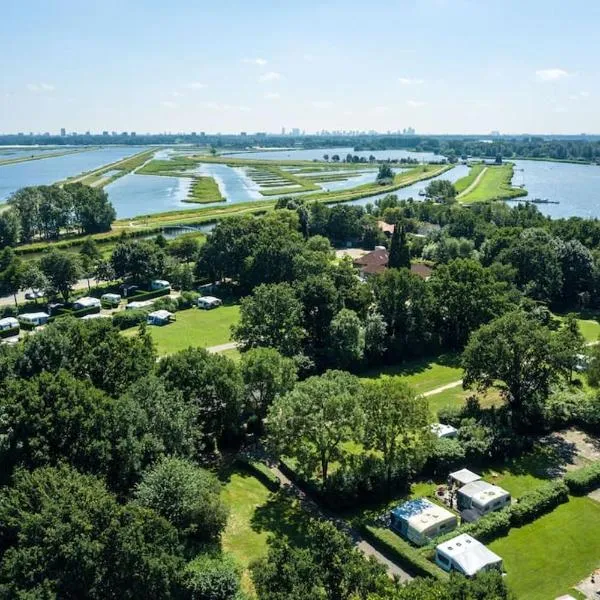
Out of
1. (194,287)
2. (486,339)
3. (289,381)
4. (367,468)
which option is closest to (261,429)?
(289,381)

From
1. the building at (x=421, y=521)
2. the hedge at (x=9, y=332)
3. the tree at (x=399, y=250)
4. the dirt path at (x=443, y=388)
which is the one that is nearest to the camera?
the building at (x=421, y=521)

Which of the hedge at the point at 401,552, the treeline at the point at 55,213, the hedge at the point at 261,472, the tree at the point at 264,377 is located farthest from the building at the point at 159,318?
the treeline at the point at 55,213

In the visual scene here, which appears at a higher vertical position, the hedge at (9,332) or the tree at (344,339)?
the tree at (344,339)

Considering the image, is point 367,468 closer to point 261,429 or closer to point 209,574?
point 261,429

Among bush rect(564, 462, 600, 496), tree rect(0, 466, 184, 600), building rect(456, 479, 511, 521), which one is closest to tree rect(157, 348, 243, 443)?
tree rect(0, 466, 184, 600)

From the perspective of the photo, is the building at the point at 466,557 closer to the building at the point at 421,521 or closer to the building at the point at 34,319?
the building at the point at 421,521

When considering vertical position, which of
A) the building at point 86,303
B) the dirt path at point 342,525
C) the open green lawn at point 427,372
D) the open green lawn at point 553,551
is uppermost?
the building at point 86,303

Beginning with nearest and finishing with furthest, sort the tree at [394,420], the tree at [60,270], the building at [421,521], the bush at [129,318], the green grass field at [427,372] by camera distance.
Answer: the building at [421,521]
the tree at [394,420]
the green grass field at [427,372]
the bush at [129,318]
the tree at [60,270]
